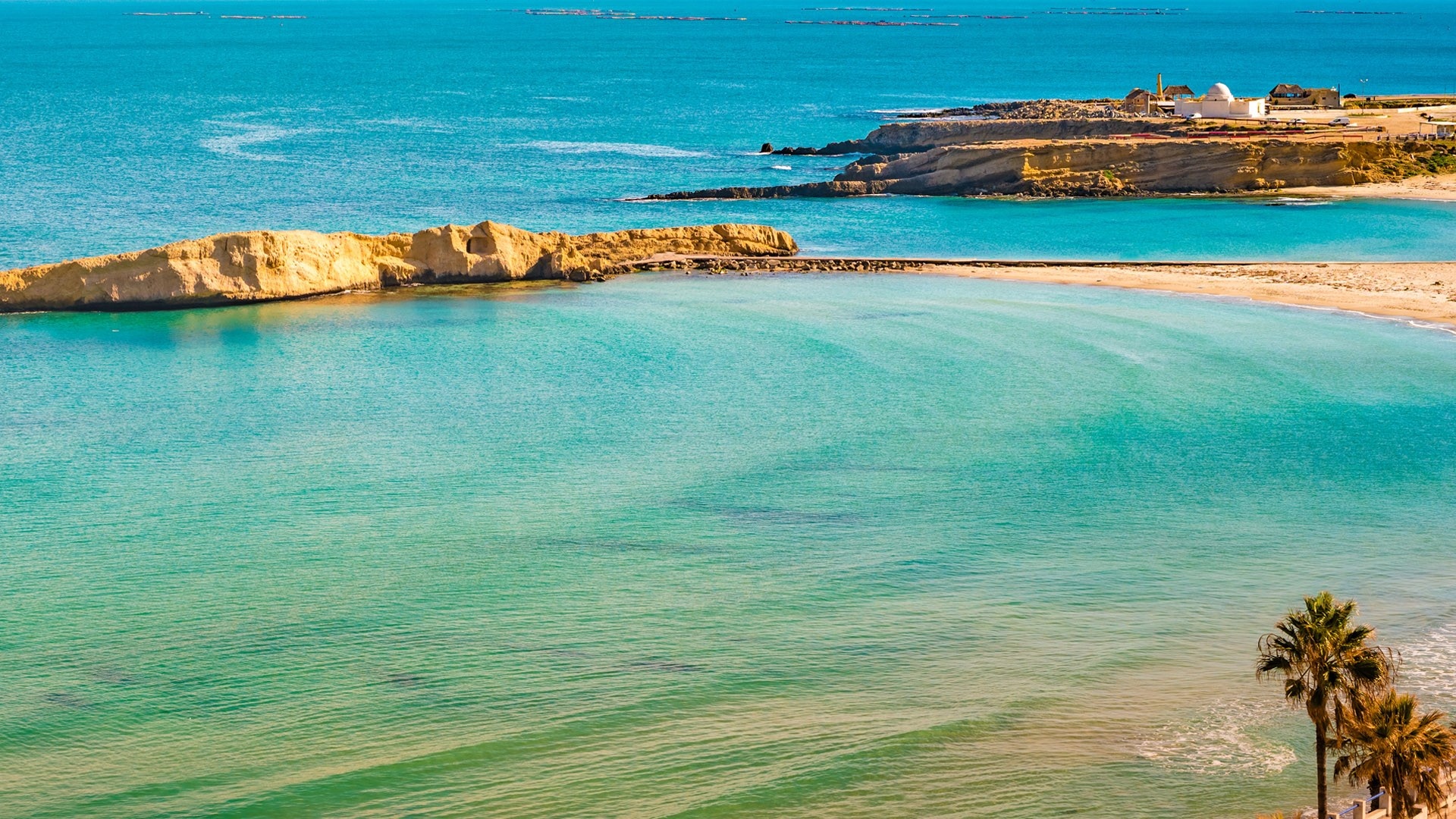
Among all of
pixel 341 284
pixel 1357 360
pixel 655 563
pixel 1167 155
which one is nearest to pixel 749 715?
pixel 655 563

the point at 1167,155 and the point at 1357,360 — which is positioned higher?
the point at 1167,155

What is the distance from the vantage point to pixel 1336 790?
2262 centimetres

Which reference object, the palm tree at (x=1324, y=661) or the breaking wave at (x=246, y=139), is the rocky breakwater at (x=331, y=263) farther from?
the breaking wave at (x=246, y=139)

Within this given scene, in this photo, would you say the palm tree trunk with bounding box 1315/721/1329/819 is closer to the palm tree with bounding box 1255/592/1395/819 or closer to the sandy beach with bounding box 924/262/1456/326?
the palm tree with bounding box 1255/592/1395/819

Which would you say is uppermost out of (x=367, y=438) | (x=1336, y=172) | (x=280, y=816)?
(x=1336, y=172)

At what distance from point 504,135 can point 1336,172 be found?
6854 centimetres

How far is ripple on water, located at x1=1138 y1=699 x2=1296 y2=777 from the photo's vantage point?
23.9 metres

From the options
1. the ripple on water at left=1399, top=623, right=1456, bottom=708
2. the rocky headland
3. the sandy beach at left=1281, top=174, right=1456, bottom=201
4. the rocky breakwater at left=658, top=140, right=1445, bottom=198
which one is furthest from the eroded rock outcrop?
the ripple on water at left=1399, top=623, right=1456, bottom=708

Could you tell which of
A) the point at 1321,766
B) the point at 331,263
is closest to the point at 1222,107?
the point at 331,263

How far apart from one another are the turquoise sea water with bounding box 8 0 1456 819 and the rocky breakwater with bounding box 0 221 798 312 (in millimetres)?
1146

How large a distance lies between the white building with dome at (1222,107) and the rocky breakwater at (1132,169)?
13.3m

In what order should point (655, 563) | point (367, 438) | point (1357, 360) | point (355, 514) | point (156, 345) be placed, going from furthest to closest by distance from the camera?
point (156, 345) < point (1357, 360) < point (367, 438) < point (355, 514) < point (655, 563)

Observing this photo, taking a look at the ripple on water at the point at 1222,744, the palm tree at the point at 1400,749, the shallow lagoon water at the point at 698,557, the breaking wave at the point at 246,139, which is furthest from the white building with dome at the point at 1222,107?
the palm tree at the point at 1400,749

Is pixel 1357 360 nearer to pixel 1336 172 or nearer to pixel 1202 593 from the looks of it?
pixel 1202 593
